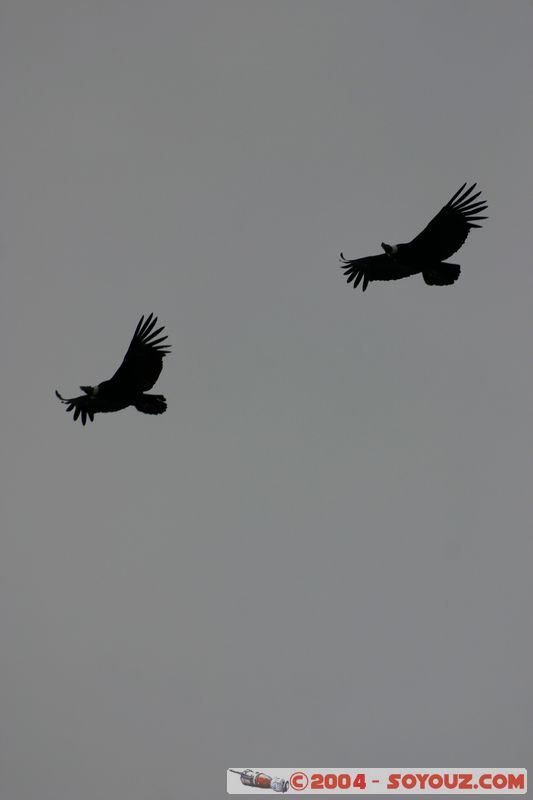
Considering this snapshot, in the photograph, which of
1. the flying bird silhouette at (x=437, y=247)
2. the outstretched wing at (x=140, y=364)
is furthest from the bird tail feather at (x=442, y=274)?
the outstretched wing at (x=140, y=364)

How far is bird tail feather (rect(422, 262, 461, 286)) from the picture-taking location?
2080 cm

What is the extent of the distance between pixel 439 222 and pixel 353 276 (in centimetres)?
159

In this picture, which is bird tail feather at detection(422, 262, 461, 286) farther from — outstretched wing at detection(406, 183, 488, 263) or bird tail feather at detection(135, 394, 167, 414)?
bird tail feather at detection(135, 394, 167, 414)

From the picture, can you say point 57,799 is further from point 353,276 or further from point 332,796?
point 353,276

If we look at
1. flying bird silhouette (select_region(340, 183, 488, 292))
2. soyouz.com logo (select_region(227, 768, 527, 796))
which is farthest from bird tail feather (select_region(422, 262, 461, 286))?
soyouz.com logo (select_region(227, 768, 527, 796))

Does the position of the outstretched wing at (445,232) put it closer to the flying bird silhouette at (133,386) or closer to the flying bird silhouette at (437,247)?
the flying bird silhouette at (437,247)

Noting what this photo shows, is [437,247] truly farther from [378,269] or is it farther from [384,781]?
[384,781]

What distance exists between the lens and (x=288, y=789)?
3350 cm

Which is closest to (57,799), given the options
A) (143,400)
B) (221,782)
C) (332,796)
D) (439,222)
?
(221,782)

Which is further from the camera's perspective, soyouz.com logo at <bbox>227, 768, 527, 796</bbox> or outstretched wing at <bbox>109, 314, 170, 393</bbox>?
soyouz.com logo at <bbox>227, 768, 527, 796</bbox>

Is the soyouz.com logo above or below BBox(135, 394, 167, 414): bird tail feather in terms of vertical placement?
below

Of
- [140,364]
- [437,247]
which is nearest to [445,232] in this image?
[437,247]

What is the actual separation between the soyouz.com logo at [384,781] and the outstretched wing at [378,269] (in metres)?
15.7

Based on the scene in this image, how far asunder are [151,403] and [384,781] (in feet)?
56.3
